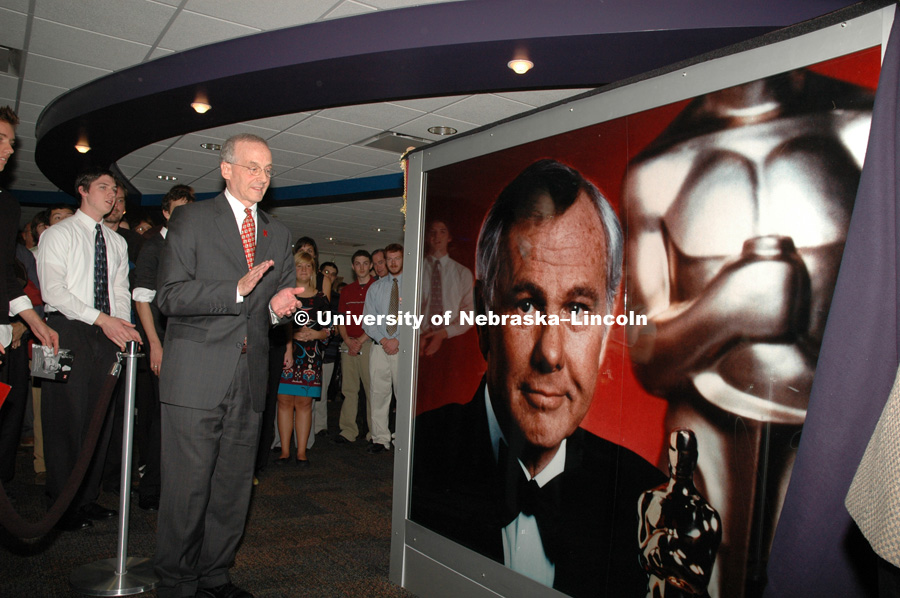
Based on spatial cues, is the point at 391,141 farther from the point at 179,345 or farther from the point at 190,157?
the point at 179,345

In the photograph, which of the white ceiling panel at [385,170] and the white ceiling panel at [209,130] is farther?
the white ceiling panel at [385,170]

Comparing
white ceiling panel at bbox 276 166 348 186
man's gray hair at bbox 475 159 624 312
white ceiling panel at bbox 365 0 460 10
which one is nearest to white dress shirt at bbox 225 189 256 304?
man's gray hair at bbox 475 159 624 312

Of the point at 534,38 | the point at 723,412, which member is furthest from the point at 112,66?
the point at 723,412

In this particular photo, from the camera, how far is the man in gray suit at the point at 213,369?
6.71 feet

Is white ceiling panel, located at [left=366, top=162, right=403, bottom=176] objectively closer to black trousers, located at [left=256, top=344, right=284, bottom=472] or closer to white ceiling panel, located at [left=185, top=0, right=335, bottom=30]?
white ceiling panel, located at [left=185, top=0, right=335, bottom=30]

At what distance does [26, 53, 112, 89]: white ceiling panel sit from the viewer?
498cm

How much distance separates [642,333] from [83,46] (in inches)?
191

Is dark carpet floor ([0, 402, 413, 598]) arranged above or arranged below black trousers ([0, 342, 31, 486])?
below

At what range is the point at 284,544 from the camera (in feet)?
9.20

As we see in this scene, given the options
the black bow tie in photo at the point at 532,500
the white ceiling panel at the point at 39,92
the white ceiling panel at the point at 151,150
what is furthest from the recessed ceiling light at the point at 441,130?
the black bow tie in photo at the point at 532,500

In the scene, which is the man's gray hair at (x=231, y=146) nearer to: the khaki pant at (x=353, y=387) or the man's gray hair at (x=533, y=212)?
the man's gray hair at (x=533, y=212)

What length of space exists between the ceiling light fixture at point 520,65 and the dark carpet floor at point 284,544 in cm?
288

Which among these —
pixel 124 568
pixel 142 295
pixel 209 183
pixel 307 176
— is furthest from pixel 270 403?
pixel 209 183

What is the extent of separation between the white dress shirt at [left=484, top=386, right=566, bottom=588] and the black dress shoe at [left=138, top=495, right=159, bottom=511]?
6.97 ft
